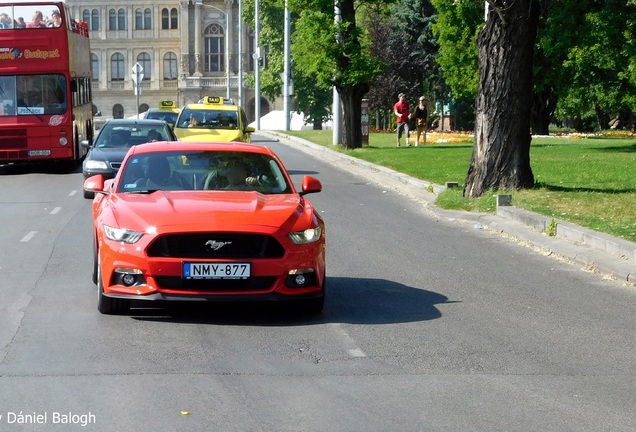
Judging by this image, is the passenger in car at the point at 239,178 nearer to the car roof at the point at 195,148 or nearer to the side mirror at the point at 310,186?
the car roof at the point at 195,148

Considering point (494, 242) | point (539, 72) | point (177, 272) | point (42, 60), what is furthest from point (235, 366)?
point (539, 72)

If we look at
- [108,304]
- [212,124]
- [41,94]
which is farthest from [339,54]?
[108,304]

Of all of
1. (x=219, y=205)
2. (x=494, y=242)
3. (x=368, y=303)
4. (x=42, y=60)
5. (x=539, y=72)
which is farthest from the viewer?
(x=539, y=72)

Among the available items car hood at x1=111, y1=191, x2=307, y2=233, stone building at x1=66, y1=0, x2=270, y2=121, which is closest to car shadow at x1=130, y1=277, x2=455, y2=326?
car hood at x1=111, y1=191, x2=307, y2=233

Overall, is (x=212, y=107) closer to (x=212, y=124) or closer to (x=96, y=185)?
(x=212, y=124)

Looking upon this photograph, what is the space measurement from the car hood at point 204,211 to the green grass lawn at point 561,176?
540cm

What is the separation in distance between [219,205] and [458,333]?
7.54 ft

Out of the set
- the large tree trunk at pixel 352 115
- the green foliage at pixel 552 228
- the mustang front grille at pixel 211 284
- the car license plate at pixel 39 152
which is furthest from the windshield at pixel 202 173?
the large tree trunk at pixel 352 115

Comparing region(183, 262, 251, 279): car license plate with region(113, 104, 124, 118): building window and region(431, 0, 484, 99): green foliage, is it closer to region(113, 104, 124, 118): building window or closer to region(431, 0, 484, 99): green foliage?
region(431, 0, 484, 99): green foliage

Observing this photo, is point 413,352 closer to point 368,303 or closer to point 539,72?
point 368,303

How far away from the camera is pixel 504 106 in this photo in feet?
69.4

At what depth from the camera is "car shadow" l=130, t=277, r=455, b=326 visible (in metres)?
10.4

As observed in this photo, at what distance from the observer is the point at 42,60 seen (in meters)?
30.9

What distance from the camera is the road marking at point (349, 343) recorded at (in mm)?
8961
